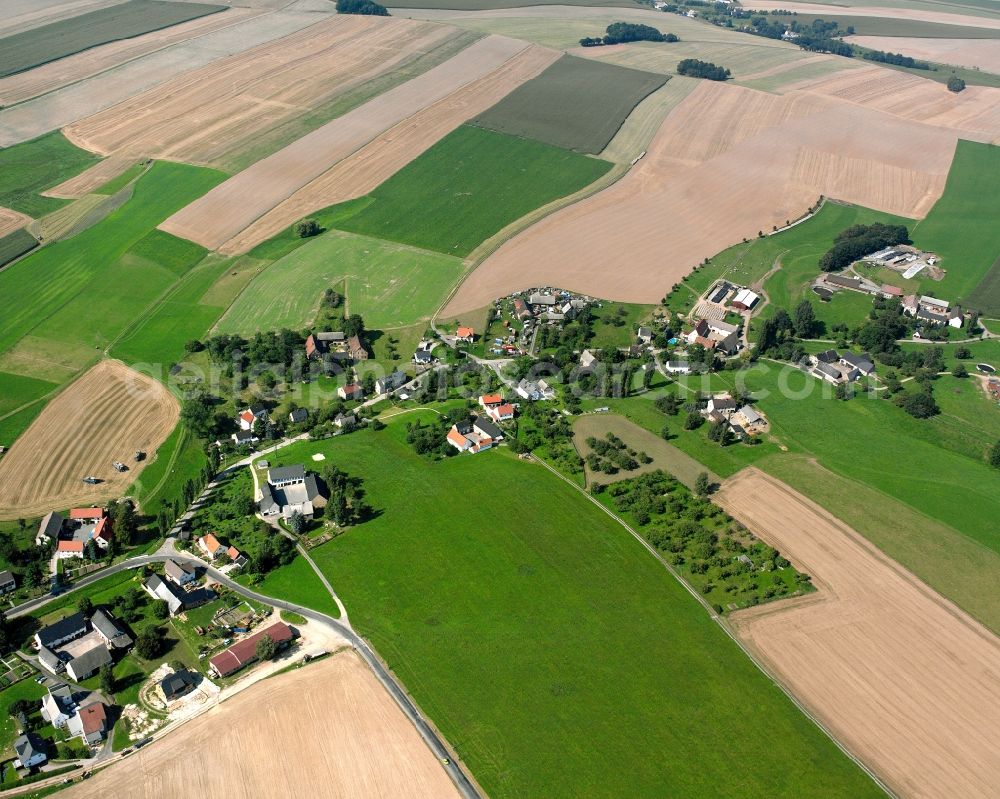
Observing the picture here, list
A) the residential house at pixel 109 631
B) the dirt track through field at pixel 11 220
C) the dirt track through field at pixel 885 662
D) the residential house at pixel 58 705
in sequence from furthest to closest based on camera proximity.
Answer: the dirt track through field at pixel 11 220
the residential house at pixel 109 631
the residential house at pixel 58 705
the dirt track through field at pixel 885 662

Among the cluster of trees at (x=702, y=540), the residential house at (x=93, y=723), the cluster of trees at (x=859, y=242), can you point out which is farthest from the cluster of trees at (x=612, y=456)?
the cluster of trees at (x=859, y=242)

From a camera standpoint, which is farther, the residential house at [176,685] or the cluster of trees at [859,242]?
the cluster of trees at [859,242]

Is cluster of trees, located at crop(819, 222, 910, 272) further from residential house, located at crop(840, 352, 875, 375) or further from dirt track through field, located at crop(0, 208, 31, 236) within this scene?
dirt track through field, located at crop(0, 208, 31, 236)

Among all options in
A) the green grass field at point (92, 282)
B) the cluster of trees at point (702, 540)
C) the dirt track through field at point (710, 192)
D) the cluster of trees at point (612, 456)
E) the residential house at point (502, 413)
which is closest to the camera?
the cluster of trees at point (702, 540)

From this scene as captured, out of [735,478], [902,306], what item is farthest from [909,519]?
[902,306]

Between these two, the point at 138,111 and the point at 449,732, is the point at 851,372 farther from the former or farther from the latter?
the point at 138,111

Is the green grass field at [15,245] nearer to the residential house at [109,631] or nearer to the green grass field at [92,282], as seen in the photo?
the green grass field at [92,282]

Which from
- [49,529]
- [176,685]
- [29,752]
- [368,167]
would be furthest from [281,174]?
[29,752]
